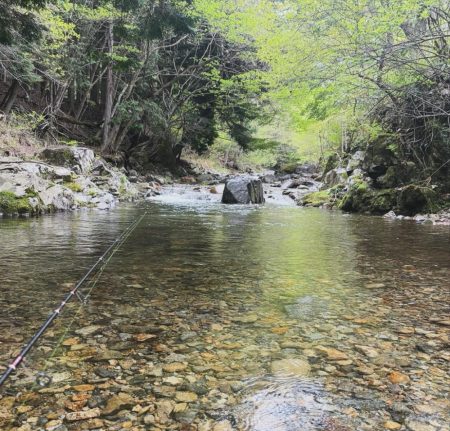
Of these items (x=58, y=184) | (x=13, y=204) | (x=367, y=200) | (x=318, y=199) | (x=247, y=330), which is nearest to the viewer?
(x=247, y=330)

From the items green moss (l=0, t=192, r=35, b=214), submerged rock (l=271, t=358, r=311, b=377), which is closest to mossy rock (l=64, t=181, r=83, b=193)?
green moss (l=0, t=192, r=35, b=214)

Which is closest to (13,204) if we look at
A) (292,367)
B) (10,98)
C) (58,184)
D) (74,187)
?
(58,184)

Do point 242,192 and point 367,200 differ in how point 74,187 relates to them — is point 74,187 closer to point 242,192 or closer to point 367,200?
point 242,192

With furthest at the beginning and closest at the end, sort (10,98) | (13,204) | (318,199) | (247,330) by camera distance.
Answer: (10,98) < (318,199) < (13,204) < (247,330)

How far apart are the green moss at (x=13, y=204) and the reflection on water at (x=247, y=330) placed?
3.61 metres

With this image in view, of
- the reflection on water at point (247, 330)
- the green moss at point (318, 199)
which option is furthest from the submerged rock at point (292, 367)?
the green moss at point (318, 199)

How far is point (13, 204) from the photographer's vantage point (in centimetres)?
912

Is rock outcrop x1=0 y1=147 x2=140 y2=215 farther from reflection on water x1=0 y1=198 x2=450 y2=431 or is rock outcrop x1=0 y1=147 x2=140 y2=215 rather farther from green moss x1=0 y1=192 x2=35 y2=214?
reflection on water x1=0 y1=198 x2=450 y2=431

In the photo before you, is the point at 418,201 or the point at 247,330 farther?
the point at 418,201

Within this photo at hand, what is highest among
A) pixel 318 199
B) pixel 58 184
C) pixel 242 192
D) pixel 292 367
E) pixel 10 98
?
pixel 10 98

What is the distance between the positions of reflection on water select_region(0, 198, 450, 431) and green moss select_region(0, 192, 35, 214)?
3.61 metres

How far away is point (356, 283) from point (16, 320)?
2.98 m

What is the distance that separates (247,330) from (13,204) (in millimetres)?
8037

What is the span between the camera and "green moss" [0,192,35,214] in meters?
9.05
